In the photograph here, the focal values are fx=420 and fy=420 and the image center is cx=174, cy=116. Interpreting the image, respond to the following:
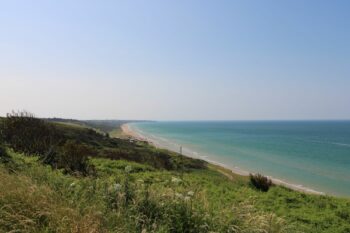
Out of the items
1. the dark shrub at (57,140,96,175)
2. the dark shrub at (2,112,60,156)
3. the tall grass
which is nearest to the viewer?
the tall grass

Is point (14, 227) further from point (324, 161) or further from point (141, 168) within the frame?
point (324, 161)

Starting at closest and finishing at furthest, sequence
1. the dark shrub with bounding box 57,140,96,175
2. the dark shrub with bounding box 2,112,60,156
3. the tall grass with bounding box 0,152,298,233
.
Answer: the tall grass with bounding box 0,152,298,233
the dark shrub with bounding box 57,140,96,175
the dark shrub with bounding box 2,112,60,156

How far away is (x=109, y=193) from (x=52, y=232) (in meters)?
2.07

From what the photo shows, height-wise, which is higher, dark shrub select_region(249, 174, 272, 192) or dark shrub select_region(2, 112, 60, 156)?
dark shrub select_region(2, 112, 60, 156)

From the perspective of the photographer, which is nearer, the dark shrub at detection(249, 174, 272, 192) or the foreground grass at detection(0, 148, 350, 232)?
the foreground grass at detection(0, 148, 350, 232)

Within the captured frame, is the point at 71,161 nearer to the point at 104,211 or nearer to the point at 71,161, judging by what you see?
the point at 71,161

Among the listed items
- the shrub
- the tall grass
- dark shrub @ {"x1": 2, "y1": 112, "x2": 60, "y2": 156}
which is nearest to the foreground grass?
the tall grass

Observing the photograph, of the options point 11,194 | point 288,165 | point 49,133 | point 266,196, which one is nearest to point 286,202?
point 266,196

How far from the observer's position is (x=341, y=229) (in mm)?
11719

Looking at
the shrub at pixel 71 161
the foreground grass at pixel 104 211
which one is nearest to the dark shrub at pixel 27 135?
the shrub at pixel 71 161

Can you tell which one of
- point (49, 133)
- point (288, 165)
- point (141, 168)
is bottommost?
point (288, 165)

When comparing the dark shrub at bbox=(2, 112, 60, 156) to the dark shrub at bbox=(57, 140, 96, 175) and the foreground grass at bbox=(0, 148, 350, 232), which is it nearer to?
the dark shrub at bbox=(57, 140, 96, 175)

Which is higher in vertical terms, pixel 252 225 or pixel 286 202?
pixel 252 225

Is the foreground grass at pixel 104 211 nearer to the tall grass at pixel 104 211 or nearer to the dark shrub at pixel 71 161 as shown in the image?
the tall grass at pixel 104 211
